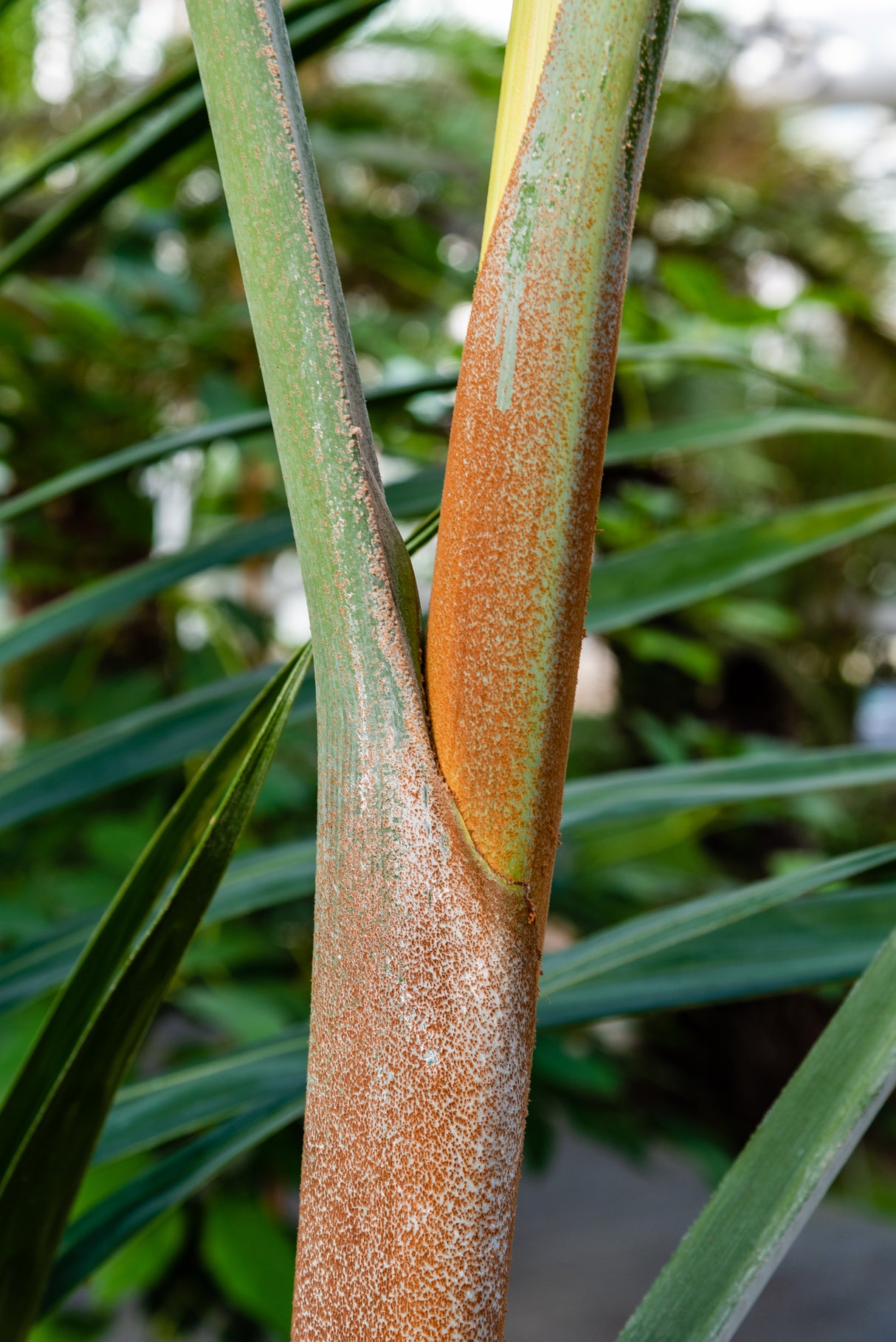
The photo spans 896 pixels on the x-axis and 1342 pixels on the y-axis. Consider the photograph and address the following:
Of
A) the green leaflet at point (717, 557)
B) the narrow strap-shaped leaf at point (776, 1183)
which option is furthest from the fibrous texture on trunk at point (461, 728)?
the green leaflet at point (717, 557)

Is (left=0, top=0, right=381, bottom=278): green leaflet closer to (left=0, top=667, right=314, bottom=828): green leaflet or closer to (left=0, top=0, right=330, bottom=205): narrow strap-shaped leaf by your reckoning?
(left=0, top=0, right=330, bottom=205): narrow strap-shaped leaf

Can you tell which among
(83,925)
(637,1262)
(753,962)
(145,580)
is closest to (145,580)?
(145,580)

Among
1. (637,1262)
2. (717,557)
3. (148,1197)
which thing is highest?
(717,557)

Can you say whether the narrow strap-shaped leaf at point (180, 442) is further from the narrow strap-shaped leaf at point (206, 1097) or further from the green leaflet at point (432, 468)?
the narrow strap-shaped leaf at point (206, 1097)

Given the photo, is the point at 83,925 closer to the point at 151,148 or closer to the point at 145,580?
the point at 145,580

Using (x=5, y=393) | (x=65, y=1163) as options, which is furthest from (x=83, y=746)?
(x=5, y=393)

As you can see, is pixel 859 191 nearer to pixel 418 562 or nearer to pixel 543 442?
pixel 418 562
